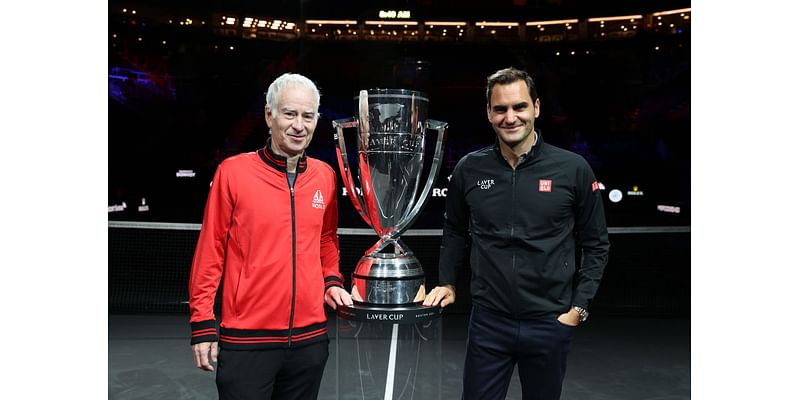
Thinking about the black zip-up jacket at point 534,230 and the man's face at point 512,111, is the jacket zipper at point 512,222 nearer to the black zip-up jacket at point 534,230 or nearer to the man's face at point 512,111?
the black zip-up jacket at point 534,230

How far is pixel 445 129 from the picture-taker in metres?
2.28

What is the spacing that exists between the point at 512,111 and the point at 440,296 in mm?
618

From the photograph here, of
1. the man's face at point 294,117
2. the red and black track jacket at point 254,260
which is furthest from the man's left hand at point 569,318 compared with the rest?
the man's face at point 294,117

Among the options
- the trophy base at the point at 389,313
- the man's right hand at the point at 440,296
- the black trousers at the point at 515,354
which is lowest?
the black trousers at the point at 515,354

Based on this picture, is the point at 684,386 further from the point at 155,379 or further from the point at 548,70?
the point at 548,70

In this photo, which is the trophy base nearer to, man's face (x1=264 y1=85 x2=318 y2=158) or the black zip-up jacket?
the black zip-up jacket

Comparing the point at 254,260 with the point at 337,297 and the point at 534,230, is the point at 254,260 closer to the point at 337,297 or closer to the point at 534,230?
the point at 337,297

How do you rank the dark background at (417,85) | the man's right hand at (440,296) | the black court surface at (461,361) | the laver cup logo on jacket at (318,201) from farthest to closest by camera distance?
the dark background at (417,85)
the black court surface at (461,361)
the man's right hand at (440,296)
the laver cup logo on jacket at (318,201)

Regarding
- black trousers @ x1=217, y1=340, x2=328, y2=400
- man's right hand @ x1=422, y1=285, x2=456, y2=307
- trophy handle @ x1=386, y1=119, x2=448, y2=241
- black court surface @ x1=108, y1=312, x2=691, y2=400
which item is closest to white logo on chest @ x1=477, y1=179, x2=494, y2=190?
trophy handle @ x1=386, y1=119, x2=448, y2=241

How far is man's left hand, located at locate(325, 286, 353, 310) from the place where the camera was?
210cm

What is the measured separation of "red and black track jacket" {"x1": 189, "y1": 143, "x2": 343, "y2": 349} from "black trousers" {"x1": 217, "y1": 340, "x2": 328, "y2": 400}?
0.10ft

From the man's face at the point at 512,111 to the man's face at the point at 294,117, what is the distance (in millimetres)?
564

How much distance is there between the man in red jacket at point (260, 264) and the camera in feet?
6.25

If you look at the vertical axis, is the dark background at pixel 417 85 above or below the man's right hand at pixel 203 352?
above
